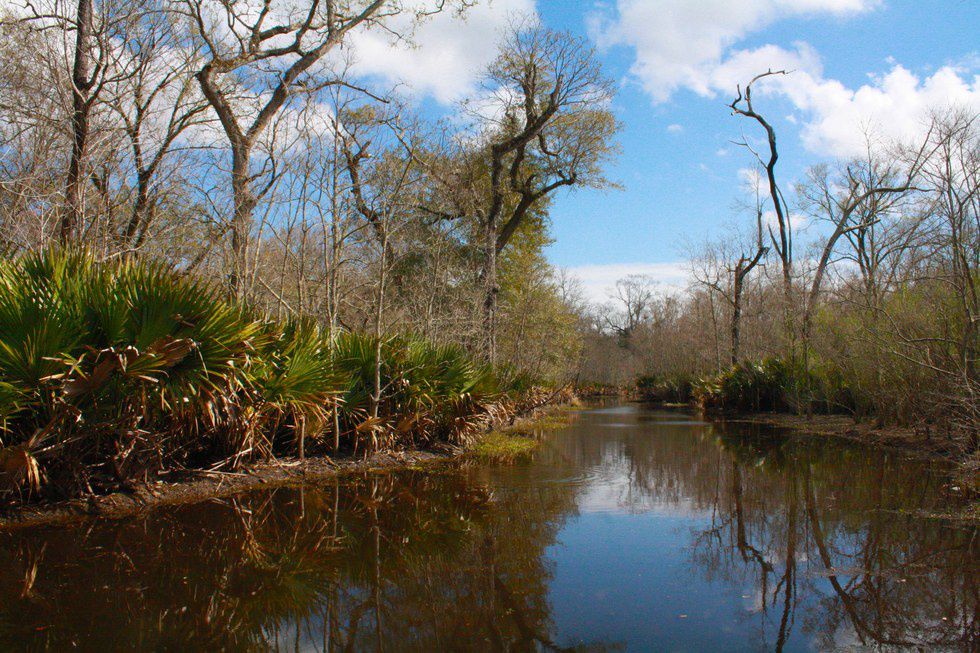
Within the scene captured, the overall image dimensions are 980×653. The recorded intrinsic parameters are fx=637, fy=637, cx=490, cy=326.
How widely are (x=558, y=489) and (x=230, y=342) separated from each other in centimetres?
473

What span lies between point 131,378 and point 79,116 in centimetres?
666

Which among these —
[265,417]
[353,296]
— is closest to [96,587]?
[265,417]

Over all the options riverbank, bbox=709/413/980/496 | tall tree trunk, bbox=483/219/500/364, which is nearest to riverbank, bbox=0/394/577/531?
tall tree trunk, bbox=483/219/500/364

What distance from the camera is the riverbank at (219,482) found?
625 cm

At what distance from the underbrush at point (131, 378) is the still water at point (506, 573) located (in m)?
0.83

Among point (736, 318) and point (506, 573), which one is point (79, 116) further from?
point (736, 318)

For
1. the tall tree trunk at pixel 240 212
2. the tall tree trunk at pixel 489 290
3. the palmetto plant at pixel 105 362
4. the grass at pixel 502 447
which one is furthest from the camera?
the tall tree trunk at pixel 489 290

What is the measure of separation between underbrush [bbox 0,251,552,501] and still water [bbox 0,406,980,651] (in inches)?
32.5

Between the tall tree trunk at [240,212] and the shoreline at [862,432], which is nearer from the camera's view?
the tall tree trunk at [240,212]

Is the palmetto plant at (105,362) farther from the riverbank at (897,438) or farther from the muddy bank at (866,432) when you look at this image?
the muddy bank at (866,432)

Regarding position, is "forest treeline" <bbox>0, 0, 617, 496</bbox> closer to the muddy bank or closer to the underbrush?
the underbrush

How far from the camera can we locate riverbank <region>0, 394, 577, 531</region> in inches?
246

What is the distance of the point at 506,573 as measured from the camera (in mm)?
5078

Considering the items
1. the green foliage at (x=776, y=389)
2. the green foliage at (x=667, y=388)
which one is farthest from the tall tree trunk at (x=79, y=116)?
the green foliage at (x=667, y=388)
